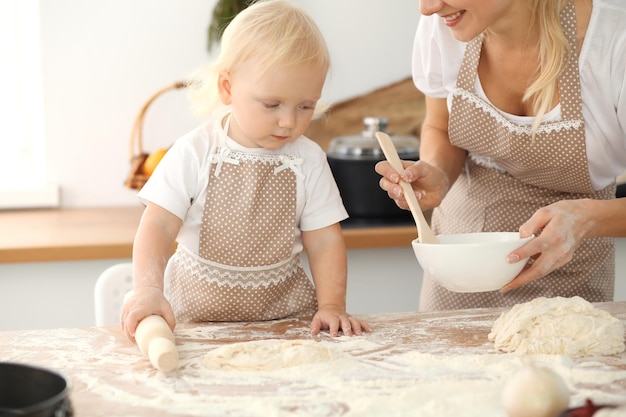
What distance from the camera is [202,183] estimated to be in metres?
1.50

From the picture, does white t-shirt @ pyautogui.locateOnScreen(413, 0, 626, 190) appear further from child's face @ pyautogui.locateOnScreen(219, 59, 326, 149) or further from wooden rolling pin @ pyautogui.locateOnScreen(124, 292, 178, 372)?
wooden rolling pin @ pyautogui.locateOnScreen(124, 292, 178, 372)

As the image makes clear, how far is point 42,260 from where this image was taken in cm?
211

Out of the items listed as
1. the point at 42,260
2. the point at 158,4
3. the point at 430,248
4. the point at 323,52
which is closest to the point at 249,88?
the point at 323,52

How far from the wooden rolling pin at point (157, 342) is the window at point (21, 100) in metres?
1.58

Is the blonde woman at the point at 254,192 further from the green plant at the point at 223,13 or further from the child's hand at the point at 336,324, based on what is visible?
the green plant at the point at 223,13

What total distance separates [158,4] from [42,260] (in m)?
0.94

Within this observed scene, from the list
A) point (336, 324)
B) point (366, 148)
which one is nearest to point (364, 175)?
point (366, 148)

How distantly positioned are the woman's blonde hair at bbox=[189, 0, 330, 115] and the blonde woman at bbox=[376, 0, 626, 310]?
0.63ft

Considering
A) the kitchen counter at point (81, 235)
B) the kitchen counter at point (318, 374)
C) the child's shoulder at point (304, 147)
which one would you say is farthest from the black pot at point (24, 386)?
the kitchen counter at point (81, 235)

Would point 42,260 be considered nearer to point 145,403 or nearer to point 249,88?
point 249,88

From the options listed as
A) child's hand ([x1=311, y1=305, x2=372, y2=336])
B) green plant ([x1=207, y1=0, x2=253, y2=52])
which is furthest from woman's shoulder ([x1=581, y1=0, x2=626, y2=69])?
green plant ([x1=207, y1=0, x2=253, y2=52])

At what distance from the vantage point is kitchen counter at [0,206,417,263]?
2.11 meters

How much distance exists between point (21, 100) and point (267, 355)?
1874 millimetres

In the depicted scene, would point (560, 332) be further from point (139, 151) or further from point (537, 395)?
point (139, 151)
